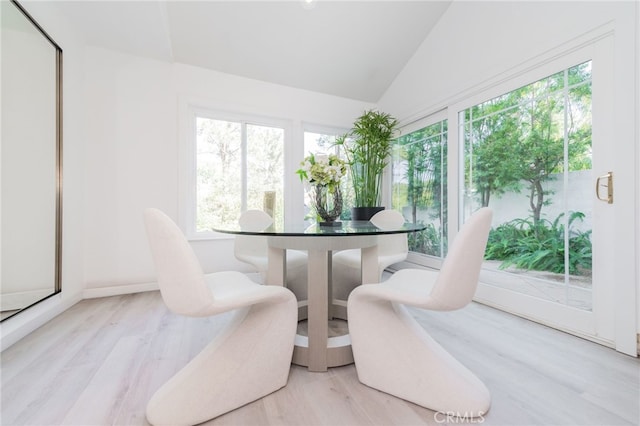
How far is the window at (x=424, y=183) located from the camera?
2.98 m

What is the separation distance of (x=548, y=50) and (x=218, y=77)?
3.12 m

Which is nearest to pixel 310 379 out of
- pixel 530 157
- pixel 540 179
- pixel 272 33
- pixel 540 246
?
pixel 540 246

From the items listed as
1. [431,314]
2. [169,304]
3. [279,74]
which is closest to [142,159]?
[279,74]

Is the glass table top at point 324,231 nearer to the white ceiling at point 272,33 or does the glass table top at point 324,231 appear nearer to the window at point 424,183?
the window at point 424,183

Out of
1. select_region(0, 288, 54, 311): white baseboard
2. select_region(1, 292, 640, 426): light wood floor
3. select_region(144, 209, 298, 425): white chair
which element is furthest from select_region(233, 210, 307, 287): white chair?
select_region(0, 288, 54, 311): white baseboard

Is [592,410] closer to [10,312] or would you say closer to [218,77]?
[10,312]

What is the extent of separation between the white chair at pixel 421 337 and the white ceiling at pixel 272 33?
106 inches

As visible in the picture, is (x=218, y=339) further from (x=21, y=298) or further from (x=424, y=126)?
(x=424, y=126)

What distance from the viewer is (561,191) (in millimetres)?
1904

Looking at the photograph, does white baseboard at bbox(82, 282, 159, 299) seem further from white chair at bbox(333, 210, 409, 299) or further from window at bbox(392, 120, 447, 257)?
window at bbox(392, 120, 447, 257)

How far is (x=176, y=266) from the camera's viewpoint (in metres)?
0.90

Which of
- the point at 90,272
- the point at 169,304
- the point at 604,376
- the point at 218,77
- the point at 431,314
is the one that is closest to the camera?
the point at 169,304

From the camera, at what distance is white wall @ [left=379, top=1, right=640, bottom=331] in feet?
4.90

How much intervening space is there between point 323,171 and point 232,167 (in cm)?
191
